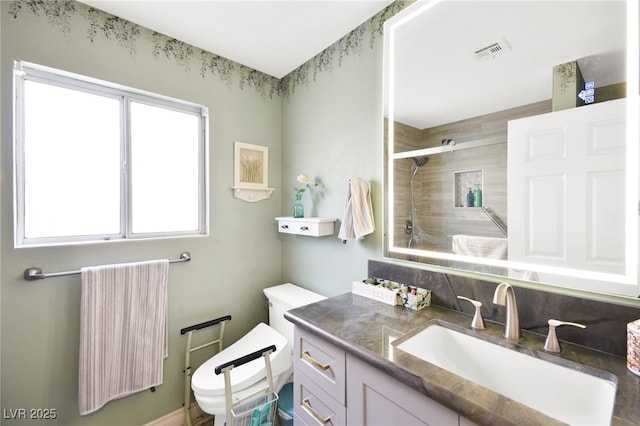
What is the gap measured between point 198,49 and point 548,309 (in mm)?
2325

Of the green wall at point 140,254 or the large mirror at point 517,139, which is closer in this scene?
the large mirror at point 517,139

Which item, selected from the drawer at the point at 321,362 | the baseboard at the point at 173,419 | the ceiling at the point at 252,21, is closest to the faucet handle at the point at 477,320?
the drawer at the point at 321,362

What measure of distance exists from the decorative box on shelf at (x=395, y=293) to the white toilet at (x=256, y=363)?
1.62 ft

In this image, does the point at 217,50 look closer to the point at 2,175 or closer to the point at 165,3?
the point at 165,3

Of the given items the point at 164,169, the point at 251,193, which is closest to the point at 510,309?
the point at 251,193

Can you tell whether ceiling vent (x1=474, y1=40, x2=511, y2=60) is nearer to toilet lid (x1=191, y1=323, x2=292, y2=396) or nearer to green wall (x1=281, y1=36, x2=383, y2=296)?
green wall (x1=281, y1=36, x2=383, y2=296)

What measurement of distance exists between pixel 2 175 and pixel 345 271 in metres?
1.77

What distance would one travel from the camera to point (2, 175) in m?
1.22

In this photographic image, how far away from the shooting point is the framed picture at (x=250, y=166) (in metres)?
1.94

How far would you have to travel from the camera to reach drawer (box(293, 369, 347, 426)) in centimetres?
95

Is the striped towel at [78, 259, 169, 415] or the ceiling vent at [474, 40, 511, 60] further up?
the ceiling vent at [474, 40, 511, 60]

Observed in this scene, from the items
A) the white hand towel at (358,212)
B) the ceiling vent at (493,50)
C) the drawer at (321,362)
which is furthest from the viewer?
the white hand towel at (358,212)

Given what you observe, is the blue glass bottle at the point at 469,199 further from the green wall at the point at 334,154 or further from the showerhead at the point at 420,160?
the green wall at the point at 334,154

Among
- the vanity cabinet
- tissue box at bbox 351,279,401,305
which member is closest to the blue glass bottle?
tissue box at bbox 351,279,401,305
